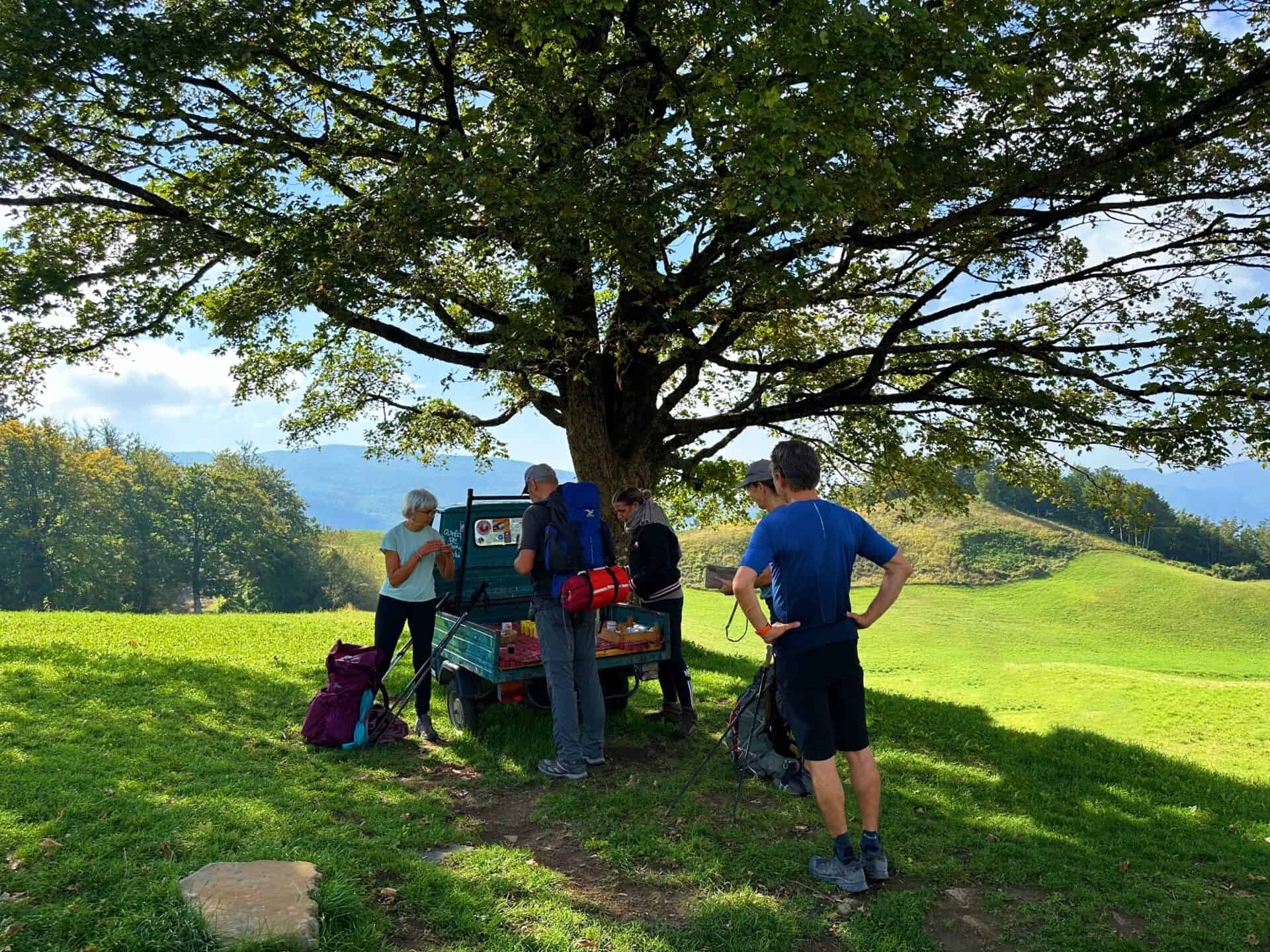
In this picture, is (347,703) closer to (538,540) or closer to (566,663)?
(566,663)

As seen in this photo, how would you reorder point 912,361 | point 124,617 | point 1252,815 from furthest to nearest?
point 124,617
point 912,361
point 1252,815

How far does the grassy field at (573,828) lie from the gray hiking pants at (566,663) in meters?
0.41

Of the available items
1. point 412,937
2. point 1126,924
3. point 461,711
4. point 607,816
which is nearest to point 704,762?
point 607,816

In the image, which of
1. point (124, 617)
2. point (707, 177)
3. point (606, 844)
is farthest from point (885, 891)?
point (124, 617)

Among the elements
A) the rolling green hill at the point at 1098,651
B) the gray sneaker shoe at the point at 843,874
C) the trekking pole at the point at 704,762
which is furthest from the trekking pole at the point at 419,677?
the rolling green hill at the point at 1098,651

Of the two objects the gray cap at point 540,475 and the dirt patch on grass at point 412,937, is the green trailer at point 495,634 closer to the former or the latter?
the gray cap at point 540,475

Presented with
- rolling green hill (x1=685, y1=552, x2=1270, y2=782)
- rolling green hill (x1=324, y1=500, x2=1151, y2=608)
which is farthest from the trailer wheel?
rolling green hill (x1=324, y1=500, x2=1151, y2=608)

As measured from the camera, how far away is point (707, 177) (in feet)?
29.1

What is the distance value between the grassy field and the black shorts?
867 millimetres

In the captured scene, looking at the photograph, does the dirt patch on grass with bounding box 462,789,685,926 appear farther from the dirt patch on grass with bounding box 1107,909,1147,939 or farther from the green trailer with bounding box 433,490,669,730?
the dirt patch on grass with bounding box 1107,909,1147,939

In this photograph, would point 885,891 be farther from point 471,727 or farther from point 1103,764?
point 1103,764

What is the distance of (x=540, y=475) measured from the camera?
680 cm

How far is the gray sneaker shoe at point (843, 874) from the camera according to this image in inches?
180

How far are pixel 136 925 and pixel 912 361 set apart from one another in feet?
43.4
